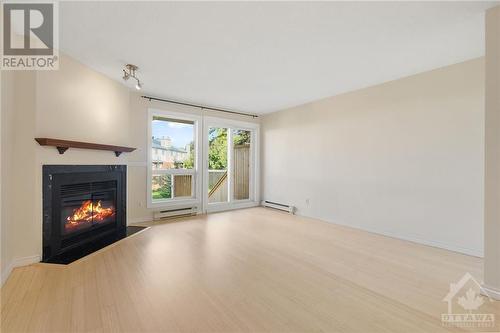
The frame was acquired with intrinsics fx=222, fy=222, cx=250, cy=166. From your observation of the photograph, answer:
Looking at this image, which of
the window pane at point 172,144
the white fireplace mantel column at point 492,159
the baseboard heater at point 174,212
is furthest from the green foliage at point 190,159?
the white fireplace mantel column at point 492,159

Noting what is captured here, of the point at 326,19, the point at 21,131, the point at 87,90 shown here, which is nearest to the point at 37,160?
the point at 21,131

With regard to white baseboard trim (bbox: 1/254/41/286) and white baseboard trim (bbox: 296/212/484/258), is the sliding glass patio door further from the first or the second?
white baseboard trim (bbox: 1/254/41/286)

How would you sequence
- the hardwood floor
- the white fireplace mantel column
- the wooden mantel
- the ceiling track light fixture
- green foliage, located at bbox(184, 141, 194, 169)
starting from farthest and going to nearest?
green foliage, located at bbox(184, 141, 194, 169)
the ceiling track light fixture
the wooden mantel
the white fireplace mantel column
the hardwood floor

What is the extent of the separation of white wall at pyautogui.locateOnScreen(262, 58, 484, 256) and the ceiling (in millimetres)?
417

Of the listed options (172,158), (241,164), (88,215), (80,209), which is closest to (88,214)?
(88,215)

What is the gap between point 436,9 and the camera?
1975 mm

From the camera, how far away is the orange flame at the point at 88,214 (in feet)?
10.0

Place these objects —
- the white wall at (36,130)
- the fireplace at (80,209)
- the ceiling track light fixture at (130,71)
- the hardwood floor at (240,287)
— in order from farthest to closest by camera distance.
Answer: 1. the ceiling track light fixture at (130,71)
2. the fireplace at (80,209)
3. the white wall at (36,130)
4. the hardwood floor at (240,287)

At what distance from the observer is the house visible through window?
4709 millimetres

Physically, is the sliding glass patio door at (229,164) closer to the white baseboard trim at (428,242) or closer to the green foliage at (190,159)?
the green foliage at (190,159)

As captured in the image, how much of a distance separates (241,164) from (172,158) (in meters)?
1.97

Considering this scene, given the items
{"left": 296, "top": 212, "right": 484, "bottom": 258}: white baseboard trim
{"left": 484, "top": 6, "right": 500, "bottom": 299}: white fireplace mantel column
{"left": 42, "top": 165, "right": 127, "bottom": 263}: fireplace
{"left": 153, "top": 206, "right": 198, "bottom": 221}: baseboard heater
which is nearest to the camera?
{"left": 484, "top": 6, "right": 500, "bottom": 299}: white fireplace mantel column

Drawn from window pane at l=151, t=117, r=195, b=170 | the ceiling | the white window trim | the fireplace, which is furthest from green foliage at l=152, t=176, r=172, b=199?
the ceiling

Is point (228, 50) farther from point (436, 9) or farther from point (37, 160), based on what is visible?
point (37, 160)
